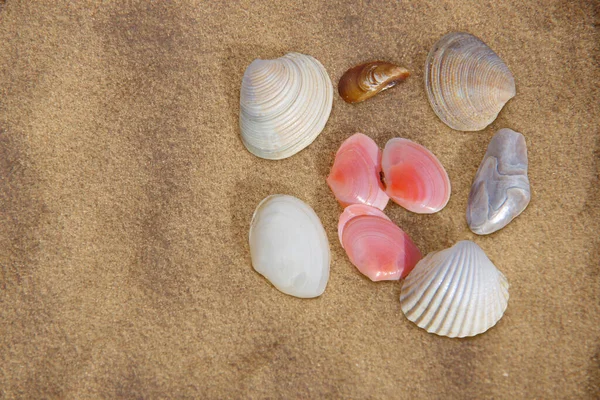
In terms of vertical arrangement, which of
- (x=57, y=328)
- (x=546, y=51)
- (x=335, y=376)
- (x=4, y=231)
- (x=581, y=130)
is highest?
(x=546, y=51)

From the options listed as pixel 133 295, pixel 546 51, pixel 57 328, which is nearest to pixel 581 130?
pixel 546 51

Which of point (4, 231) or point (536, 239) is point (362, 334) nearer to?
point (536, 239)

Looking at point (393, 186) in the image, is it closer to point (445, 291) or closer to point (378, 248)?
point (378, 248)

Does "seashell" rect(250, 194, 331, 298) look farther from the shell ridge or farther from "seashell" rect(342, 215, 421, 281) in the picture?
the shell ridge

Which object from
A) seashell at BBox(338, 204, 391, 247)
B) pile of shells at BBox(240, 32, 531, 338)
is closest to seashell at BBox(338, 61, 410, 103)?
pile of shells at BBox(240, 32, 531, 338)

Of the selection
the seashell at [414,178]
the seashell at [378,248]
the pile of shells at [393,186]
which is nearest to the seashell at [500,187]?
the pile of shells at [393,186]

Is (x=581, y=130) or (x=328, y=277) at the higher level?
(x=581, y=130)

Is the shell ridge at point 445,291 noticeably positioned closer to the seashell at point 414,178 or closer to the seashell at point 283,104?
the seashell at point 414,178
